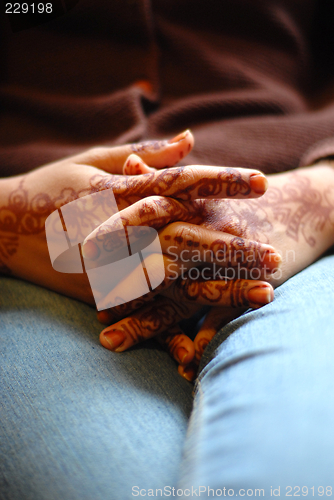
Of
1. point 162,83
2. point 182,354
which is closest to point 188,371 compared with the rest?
point 182,354

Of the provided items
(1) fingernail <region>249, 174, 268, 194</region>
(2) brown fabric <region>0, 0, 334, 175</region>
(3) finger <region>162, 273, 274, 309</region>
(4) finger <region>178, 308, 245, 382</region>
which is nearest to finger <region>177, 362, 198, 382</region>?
(4) finger <region>178, 308, 245, 382</region>

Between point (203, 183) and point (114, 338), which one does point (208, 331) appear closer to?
point (114, 338)

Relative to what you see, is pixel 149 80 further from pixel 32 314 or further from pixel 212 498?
pixel 212 498

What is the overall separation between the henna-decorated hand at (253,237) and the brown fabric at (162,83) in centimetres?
14

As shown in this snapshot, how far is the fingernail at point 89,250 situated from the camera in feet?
1.78

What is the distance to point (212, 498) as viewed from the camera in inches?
13.7

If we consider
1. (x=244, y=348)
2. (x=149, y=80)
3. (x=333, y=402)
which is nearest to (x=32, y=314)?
(x=244, y=348)

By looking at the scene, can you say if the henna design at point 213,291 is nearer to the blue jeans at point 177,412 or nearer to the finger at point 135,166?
the blue jeans at point 177,412

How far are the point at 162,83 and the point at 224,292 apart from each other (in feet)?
2.38

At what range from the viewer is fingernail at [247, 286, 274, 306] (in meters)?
0.55

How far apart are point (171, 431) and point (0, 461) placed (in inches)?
9.3

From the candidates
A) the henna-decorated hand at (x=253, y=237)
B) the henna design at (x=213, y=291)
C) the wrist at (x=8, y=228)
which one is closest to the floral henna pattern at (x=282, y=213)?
the henna-decorated hand at (x=253, y=237)

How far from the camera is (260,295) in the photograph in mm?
551

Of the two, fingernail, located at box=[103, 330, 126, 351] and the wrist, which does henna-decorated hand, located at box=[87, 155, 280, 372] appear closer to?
fingernail, located at box=[103, 330, 126, 351]
